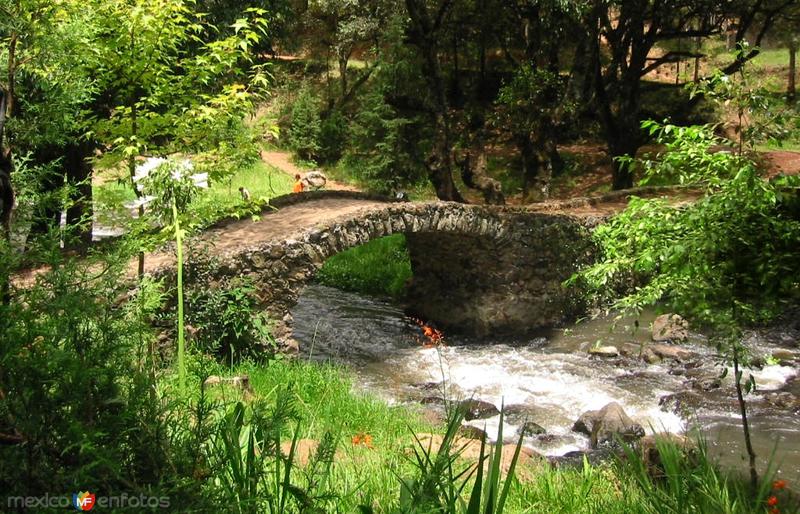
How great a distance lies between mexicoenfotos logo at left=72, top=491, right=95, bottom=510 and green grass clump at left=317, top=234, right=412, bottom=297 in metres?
13.9

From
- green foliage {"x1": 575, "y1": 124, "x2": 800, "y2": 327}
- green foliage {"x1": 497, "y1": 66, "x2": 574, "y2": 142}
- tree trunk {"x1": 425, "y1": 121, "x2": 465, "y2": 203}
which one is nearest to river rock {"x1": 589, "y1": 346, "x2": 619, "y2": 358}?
tree trunk {"x1": 425, "y1": 121, "x2": 465, "y2": 203}

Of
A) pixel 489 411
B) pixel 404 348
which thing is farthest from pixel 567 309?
pixel 489 411

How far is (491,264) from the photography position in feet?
43.8

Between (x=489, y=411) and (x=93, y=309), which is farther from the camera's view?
(x=489, y=411)

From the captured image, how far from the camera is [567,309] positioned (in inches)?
546

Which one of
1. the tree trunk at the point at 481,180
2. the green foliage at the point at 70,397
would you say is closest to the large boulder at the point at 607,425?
the green foliage at the point at 70,397

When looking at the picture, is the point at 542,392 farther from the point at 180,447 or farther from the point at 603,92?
the point at 603,92

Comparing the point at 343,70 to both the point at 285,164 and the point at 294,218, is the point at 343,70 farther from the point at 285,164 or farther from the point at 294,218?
the point at 294,218

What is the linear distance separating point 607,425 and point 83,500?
7468 millimetres

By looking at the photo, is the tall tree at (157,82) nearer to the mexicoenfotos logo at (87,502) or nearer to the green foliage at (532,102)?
the mexicoenfotos logo at (87,502)

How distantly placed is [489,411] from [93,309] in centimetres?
756

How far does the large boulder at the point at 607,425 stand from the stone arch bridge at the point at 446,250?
4075 mm

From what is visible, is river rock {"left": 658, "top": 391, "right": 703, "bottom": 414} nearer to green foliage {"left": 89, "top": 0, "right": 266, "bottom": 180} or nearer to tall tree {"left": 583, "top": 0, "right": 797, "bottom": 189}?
green foliage {"left": 89, "top": 0, "right": 266, "bottom": 180}

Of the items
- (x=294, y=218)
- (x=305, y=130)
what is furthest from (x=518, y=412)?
(x=305, y=130)
